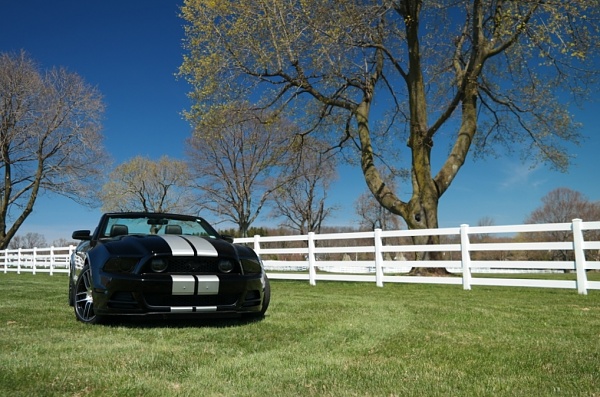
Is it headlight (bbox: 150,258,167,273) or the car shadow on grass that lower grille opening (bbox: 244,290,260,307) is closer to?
the car shadow on grass

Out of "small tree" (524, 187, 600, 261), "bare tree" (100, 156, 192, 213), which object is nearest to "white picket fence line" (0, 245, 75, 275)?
"bare tree" (100, 156, 192, 213)

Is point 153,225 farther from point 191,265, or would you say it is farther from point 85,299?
point 191,265

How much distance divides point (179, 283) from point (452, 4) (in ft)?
42.7

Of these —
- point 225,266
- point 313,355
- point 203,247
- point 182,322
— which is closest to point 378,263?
point 182,322

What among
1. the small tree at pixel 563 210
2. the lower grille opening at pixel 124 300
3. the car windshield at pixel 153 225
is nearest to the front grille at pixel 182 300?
the lower grille opening at pixel 124 300

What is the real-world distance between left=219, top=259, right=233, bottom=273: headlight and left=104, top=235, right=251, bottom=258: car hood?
60 mm

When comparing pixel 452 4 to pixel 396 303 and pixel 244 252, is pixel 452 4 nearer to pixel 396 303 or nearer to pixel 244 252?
pixel 396 303

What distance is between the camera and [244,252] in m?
5.17

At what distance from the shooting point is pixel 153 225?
6.13m

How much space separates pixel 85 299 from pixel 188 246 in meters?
1.35

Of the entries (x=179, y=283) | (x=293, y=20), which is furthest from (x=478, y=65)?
(x=179, y=283)

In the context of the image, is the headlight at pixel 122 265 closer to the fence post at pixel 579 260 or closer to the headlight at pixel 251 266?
the headlight at pixel 251 266

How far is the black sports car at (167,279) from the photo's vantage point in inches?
175

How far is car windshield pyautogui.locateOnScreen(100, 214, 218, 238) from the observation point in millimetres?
5707
